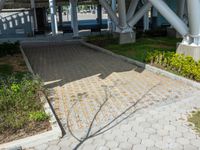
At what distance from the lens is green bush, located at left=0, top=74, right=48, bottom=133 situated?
5164 millimetres

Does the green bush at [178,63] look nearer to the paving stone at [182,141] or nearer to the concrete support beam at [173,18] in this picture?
the concrete support beam at [173,18]

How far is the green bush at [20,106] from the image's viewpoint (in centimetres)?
516

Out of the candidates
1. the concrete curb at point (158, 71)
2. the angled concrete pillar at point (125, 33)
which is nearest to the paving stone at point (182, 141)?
the concrete curb at point (158, 71)

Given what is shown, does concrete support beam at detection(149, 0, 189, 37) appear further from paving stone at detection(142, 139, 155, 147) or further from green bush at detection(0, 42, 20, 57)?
green bush at detection(0, 42, 20, 57)

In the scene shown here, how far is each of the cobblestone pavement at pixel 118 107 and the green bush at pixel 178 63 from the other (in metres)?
0.51

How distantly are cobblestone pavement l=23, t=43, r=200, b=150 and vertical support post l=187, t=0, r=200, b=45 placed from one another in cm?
200

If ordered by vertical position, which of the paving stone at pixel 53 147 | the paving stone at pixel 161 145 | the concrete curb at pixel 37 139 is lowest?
the paving stone at pixel 53 147

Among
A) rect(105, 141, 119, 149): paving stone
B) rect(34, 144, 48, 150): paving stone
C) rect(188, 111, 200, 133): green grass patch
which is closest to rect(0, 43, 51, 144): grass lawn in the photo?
rect(34, 144, 48, 150): paving stone

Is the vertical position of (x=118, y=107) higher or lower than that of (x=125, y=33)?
lower

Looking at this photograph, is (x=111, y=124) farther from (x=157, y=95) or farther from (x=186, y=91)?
(x=186, y=91)

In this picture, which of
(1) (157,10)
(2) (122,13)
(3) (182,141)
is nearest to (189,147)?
(3) (182,141)

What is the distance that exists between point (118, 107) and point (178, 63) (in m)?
3.41

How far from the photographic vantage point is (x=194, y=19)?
8.66m

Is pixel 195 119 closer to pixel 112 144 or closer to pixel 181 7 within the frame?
pixel 112 144
